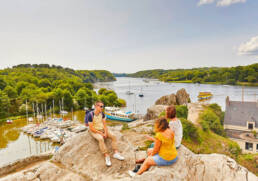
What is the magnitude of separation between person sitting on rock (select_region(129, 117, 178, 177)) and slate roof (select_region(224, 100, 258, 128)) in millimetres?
23010

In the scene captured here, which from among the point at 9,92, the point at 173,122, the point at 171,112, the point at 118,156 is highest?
the point at 171,112

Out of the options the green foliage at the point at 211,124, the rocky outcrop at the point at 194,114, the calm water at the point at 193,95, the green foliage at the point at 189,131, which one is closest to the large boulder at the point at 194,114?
the rocky outcrop at the point at 194,114

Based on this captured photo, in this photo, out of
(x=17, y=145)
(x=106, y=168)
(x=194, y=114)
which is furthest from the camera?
(x=194, y=114)

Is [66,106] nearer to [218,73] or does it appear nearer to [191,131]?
[191,131]

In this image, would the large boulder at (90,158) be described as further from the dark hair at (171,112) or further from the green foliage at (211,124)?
the green foliage at (211,124)

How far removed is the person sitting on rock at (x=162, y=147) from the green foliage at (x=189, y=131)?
11.5 metres

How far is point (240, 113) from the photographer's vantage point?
23.0 meters

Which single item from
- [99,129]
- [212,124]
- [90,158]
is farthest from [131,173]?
[212,124]

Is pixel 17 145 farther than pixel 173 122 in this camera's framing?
Yes

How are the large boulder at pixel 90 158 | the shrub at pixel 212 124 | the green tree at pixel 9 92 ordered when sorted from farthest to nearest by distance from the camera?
the green tree at pixel 9 92 → the shrub at pixel 212 124 → the large boulder at pixel 90 158

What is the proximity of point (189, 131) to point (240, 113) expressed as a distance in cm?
1302

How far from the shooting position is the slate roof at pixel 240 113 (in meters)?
21.9

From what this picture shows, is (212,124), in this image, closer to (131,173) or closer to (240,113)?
(240,113)

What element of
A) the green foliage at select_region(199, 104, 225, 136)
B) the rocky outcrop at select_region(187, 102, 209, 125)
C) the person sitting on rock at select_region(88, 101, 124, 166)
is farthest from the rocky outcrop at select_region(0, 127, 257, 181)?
the rocky outcrop at select_region(187, 102, 209, 125)
